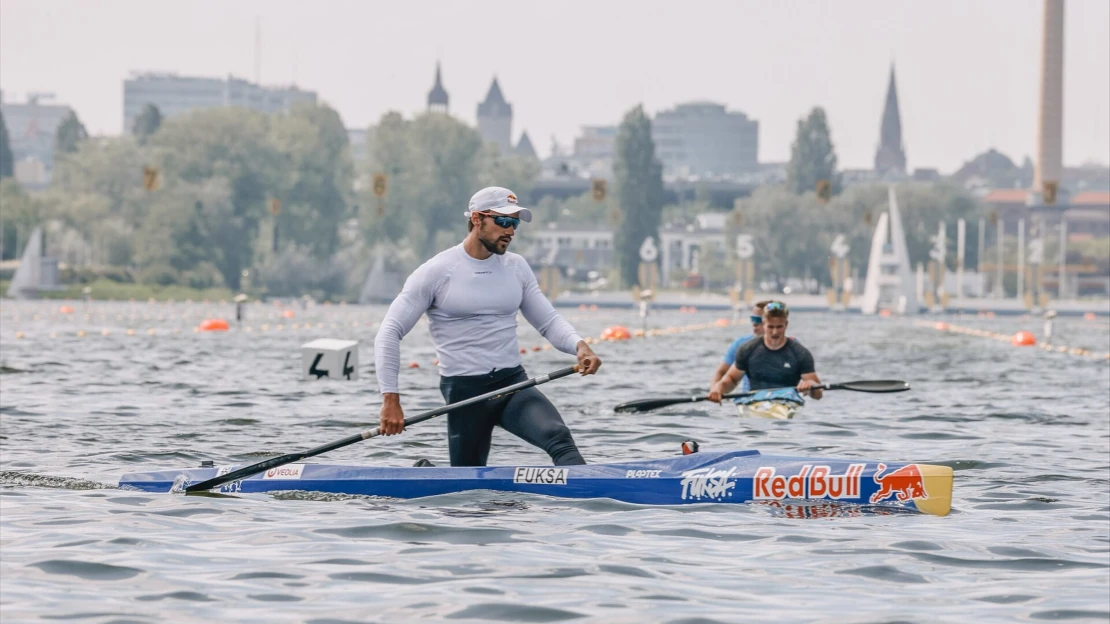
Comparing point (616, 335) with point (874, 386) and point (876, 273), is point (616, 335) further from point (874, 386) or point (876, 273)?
point (876, 273)

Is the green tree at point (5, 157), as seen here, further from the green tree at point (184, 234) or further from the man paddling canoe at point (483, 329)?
the man paddling canoe at point (483, 329)

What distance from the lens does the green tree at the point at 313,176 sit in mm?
137125

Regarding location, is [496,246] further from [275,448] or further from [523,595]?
[275,448]

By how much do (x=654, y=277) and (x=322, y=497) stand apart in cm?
13040

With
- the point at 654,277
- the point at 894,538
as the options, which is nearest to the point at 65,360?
the point at 894,538

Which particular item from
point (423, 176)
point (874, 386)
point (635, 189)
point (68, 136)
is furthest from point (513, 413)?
point (68, 136)

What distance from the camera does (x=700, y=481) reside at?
41.1 feet

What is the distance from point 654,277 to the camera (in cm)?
14288

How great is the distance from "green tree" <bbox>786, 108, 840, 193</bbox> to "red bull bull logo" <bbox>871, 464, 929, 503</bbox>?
14762 centimetres

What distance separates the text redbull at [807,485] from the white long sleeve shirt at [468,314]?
1.62 metres

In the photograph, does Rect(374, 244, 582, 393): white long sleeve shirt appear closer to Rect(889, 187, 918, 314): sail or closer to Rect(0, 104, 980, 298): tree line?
Rect(889, 187, 918, 314): sail

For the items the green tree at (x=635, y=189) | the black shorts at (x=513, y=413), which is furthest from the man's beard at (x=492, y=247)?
the green tree at (x=635, y=189)

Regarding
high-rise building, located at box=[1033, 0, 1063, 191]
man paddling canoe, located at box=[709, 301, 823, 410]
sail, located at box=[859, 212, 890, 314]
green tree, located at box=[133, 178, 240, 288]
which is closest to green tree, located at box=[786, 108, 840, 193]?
high-rise building, located at box=[1033, 0, 1063, 191]

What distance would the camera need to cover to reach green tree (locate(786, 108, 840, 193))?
159125 mm
